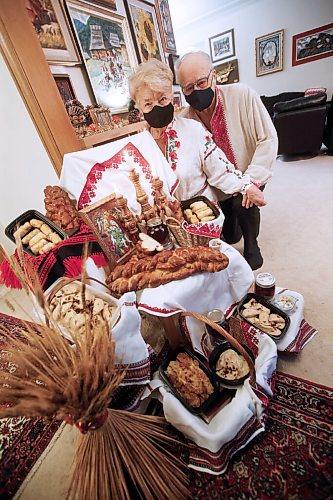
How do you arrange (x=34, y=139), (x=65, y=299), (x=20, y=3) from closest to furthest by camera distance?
(x=65, y=299) → (x=20, y=3) → (x=34, y=139)

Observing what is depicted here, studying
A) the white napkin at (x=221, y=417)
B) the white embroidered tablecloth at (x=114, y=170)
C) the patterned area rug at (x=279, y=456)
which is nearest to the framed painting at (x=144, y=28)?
the white embroidered tablecloth at (x=114, y=170)

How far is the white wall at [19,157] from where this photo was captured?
1327 mm

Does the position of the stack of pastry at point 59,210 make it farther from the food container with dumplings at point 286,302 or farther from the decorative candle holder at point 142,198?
the food container with dumplings at point 286,302

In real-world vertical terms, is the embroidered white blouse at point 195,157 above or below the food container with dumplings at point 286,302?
above

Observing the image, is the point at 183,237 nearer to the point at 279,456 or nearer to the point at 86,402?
the point at 86,402

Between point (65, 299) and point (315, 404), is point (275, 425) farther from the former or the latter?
point (65, 299)

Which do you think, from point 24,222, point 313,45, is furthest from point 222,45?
point 24,222

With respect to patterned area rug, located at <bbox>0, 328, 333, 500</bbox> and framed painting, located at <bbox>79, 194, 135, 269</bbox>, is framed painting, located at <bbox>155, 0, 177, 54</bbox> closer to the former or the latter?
framed painting, located at <bbox>79, 194, 135, 269</bbox>

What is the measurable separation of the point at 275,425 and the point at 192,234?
75cm

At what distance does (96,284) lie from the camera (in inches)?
34.3

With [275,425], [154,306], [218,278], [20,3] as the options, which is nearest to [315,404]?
[275,425]

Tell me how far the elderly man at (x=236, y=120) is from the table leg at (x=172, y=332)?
0.78 metres

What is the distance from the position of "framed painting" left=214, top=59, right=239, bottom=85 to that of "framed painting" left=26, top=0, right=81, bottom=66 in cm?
467

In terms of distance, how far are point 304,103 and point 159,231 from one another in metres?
3.49
